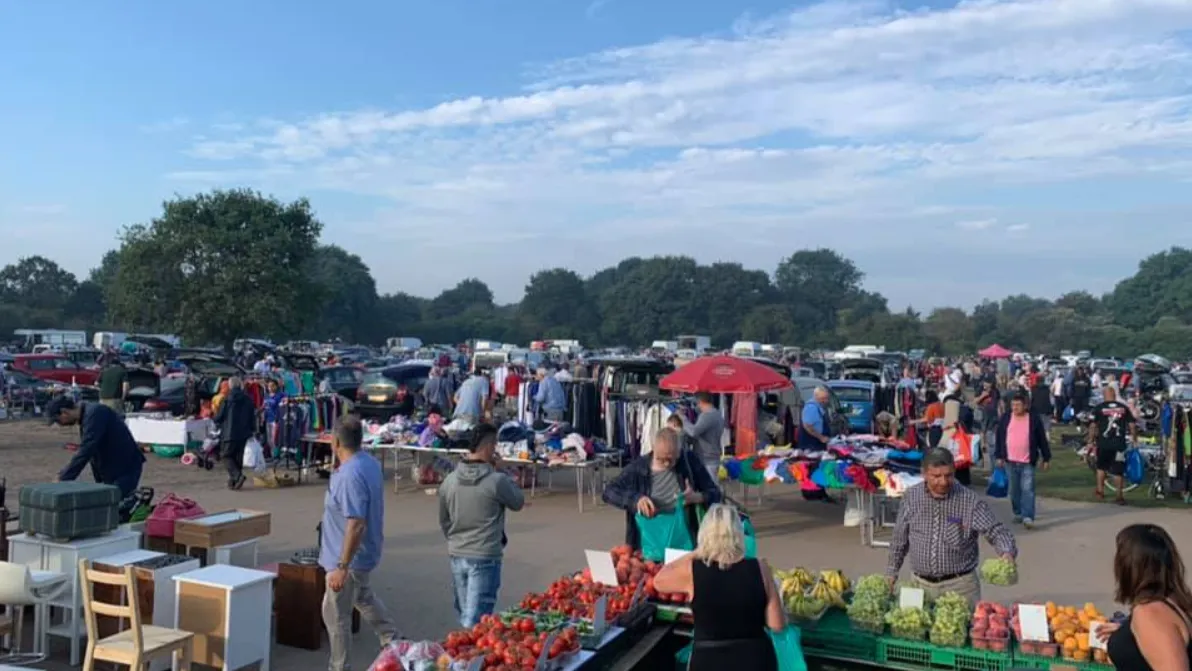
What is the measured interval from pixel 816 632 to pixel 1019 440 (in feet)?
23.3

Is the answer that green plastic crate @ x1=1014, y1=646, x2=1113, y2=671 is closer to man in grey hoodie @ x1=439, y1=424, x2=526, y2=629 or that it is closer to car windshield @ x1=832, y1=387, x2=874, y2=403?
man in grey hoodie @ x1=439, y1=424, x2=526, y2=629

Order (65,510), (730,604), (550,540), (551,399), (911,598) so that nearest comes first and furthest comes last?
1. (730,604)
2. (911,598)
3. (65,510)
4. (550,540)
5. (551,399)

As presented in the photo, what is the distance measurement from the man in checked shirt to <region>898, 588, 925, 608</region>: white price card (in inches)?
9.6

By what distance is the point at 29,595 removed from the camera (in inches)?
224

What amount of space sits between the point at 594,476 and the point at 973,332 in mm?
72831

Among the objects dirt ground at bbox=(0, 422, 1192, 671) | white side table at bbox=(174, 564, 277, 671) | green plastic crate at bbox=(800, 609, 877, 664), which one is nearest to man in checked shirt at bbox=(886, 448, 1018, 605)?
green plastic crate at bbox=(800, 609, 877, 664)

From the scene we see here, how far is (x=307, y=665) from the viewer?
6.45 meters

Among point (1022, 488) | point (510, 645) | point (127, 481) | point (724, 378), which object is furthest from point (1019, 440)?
point (127, 481)

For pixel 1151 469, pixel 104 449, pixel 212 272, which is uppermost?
pixel 212 272

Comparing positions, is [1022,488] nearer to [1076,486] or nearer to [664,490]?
[1076,486]

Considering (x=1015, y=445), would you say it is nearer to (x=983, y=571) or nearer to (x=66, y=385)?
(x=983, y=571)

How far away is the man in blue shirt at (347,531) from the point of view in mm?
5469

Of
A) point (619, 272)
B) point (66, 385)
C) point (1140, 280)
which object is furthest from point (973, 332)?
point (66, 385)

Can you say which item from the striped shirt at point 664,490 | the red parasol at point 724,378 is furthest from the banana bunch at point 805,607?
the red parasol at point 724,378
